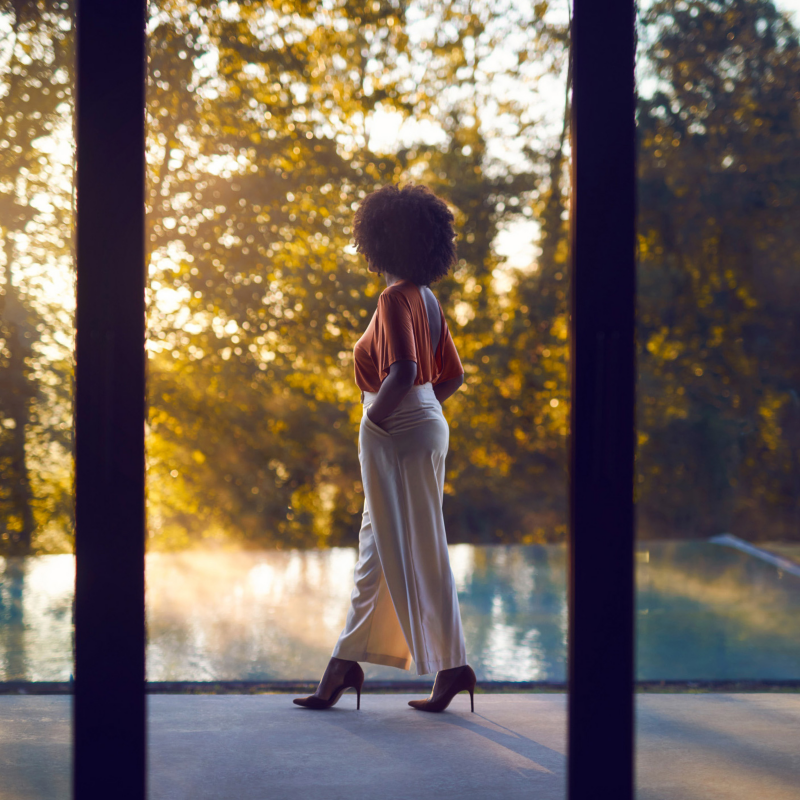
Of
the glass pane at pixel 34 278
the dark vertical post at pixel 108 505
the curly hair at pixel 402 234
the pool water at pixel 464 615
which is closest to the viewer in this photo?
the dark vertical post at pixel 108 505

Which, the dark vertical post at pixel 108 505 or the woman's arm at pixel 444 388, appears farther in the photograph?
the woman's arm at pixel 444 388

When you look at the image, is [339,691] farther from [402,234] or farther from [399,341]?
[402,234]

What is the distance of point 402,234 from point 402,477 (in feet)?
2.08

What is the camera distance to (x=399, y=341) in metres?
1.91

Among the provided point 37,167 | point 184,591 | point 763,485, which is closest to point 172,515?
point 184,591

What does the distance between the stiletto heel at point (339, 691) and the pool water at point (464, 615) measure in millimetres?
479

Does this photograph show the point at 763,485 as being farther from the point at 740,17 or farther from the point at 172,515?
the point at 172,515

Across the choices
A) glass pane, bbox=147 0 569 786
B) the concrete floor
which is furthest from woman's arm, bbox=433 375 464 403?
glass pane, bbox=147 0 569 786

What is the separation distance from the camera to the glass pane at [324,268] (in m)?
5.28

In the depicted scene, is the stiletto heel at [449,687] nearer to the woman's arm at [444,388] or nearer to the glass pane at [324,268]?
the woman's arm at [444,388]

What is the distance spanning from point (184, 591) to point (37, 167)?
9.37ft

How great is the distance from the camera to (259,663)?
2.67 m

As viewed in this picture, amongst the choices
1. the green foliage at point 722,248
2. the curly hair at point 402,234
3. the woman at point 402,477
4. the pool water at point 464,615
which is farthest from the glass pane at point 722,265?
the curly hair at point 402,234

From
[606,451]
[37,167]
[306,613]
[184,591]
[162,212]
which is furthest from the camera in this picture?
[162,212]
